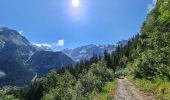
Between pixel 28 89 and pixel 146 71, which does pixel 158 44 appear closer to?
pixel 146 71

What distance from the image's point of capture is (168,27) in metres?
28.8

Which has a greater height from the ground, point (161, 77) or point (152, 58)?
point (152, 58)

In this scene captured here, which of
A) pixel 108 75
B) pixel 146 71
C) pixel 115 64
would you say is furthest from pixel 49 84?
pixel 146 71

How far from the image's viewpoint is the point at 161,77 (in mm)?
33156

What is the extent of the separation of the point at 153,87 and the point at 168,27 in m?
7.42

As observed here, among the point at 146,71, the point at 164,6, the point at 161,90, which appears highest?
the point at 164,6

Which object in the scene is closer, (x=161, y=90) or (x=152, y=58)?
(x=161, y=90)

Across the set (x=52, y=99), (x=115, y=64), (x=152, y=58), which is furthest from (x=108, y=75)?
(x=115, y=64)

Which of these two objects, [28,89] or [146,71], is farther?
[28,89]

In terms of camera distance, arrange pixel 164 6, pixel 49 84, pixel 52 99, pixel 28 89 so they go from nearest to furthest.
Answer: pixel 164 6, pixel 52 99, pixel 49 84, pixel 28 89

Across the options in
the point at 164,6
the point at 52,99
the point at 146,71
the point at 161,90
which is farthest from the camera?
the point at 52,99

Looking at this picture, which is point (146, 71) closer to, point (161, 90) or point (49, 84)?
point (161, 90)

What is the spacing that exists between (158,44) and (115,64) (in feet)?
507

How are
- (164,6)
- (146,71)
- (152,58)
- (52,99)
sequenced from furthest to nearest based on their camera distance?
(52,99) < (146,71) < (152,58) < (164,6)
